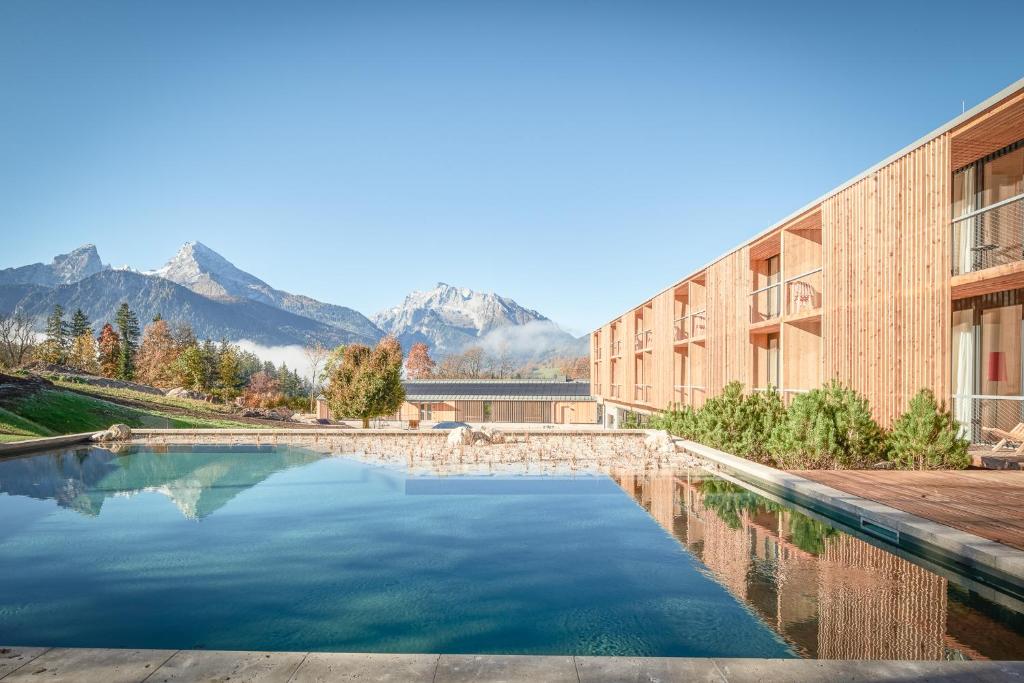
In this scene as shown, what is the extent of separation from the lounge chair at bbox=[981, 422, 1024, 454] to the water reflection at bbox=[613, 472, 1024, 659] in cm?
544

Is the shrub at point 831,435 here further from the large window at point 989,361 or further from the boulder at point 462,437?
the boulder at point 462,437

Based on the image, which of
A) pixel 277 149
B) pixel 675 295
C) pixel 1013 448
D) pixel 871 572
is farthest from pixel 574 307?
pixel 871 572

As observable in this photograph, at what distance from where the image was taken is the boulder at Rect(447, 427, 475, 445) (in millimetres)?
12992

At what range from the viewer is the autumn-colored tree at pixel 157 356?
5025 cm

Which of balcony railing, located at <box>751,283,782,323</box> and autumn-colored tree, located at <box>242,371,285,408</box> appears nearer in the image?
balcony railing, located at <box>751,283,782,323</box>

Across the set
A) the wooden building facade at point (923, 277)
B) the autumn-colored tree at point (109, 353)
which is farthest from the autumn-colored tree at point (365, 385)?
the autumn-colored tree at point (109, 353)

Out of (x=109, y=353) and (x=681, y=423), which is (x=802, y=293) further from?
(x=109, y=353)

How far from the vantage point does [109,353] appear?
56.7 m

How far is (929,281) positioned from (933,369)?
1325 millimetres

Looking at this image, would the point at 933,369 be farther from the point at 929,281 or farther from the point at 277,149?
Result: the point at 277,149

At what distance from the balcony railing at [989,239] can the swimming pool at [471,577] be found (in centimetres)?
535

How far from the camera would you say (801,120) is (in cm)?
2438

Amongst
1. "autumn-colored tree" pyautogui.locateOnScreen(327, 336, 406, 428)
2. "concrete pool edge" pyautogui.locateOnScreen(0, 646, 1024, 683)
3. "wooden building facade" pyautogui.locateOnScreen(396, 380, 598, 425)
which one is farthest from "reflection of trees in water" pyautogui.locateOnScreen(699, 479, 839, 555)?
"wooden building facade" pyautogui.locateOnScreen(396, 380, 598, 425)

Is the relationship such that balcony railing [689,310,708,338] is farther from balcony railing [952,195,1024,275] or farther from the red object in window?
balcony railing [952,195,1024,275]
